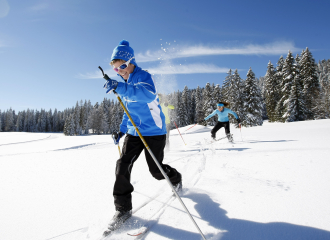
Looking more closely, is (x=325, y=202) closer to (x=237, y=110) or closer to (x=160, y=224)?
(x=160, y=224)

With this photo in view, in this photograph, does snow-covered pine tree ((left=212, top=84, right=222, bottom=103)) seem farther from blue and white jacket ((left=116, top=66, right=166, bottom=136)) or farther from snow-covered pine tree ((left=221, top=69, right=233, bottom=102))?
blue and white jacket ((left=116, top=66, right=166, bottom=136))

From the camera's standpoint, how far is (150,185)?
3.12 meters

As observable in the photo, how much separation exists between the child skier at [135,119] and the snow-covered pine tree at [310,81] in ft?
111

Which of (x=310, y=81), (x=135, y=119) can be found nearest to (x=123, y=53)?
(x=135, y=119)

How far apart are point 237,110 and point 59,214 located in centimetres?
3291

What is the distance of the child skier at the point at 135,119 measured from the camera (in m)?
2.02

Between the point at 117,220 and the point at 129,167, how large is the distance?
2.01 ft

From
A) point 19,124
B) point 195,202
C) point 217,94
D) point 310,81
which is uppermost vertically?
point 217,94

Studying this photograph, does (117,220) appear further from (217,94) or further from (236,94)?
(217,94)

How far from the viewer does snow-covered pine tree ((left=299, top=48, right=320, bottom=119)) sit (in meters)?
28.3

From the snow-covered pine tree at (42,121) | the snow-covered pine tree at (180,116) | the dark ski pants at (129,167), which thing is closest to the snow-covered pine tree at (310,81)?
the snow-covered pine tree at (180,116)

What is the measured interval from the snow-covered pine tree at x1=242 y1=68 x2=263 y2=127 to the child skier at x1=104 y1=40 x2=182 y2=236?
30436 millimetres

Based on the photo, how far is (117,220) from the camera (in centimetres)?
198

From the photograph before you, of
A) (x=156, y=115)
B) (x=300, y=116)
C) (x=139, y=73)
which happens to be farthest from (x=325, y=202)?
(x=300, y=116)
